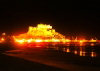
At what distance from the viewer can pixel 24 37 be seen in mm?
161750

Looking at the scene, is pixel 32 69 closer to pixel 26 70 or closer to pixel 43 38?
pixel 26 70

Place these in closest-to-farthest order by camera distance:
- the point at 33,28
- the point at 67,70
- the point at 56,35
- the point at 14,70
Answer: the point at 14,70
the point at 67,70
the point at 33,28
the point at 56,35

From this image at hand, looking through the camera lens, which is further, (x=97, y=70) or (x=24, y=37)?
(x=24, y=37)

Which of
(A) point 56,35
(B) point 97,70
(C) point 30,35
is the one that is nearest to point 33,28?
(C) point 30,35

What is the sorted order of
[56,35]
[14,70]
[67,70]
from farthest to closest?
1. [56,35]
2. [67,70]
3. [14,70]

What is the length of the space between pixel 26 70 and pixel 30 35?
147230 millimetres

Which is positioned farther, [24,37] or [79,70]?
[24,37]

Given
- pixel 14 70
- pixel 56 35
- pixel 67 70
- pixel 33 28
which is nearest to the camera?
pixel 14 70

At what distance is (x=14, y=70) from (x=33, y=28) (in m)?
146

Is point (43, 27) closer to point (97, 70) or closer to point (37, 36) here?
point (37, 36)

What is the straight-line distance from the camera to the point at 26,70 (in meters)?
15.7

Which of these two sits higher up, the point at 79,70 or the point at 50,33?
the point at 50,33

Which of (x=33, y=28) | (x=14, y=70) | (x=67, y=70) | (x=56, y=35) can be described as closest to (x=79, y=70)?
(x=67, y=70)

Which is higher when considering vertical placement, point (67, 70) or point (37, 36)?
point (37, 36)
